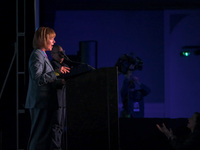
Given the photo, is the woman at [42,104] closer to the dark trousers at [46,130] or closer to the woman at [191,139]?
the dark trousers at [46,130]

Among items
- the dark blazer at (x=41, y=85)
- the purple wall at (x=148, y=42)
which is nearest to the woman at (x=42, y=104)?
the dark blazer at (x=41, y=85)

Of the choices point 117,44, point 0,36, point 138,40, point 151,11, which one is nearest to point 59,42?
point 117,44

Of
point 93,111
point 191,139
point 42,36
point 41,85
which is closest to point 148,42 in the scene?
point 191,139

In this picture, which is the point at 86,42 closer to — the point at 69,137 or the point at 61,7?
the point at 61,7

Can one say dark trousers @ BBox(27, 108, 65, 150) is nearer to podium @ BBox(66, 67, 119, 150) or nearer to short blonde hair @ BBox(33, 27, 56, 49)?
podium @ BBox(66, 67, 119, 150)

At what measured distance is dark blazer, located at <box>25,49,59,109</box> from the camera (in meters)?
1.75

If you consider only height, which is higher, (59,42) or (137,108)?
(59,42)

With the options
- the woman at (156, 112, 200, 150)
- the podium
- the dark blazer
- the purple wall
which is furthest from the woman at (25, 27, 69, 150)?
the purple wall

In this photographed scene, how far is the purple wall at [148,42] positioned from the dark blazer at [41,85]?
4.93 meters

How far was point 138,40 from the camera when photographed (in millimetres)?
6805

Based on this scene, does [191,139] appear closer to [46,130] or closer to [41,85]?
[46,130]

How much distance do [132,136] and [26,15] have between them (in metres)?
1.39

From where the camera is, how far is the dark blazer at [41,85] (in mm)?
1750

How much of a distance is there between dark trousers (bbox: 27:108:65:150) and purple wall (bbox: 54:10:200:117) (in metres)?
4.99
